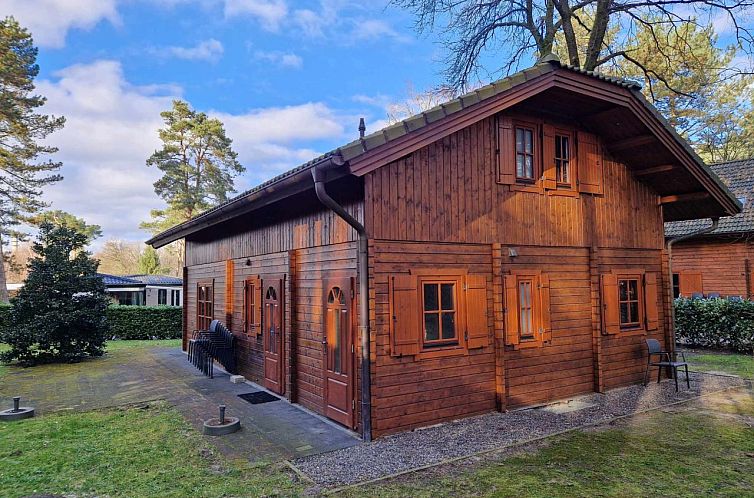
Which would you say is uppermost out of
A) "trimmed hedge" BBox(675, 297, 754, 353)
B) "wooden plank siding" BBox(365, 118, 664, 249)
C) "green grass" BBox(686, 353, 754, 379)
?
"wooden plank siding" BBox(365, 118, 664, 249)

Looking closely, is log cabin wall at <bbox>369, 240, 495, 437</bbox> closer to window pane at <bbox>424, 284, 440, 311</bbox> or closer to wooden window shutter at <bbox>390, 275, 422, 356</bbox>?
wooden window shutter at <bbox>390, 275, 422, 356</bbox>

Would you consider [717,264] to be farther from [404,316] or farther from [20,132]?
[20,132]

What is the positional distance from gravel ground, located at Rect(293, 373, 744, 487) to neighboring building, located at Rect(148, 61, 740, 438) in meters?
0.24

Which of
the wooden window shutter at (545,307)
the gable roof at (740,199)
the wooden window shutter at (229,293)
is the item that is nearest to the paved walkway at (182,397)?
the wooden window shutter at (229,293)

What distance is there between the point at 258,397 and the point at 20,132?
2037cm

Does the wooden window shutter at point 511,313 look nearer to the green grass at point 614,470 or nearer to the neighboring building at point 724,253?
the green grass at point 614,470

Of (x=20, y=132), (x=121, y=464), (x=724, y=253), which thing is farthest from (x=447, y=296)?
(x=20, y=132)

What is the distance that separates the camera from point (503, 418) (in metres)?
6.36

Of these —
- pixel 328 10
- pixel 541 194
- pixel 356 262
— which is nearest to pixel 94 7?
pixel 328 10

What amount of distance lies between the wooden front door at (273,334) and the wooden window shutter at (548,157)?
4.52 m

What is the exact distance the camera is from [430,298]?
20.2 ft

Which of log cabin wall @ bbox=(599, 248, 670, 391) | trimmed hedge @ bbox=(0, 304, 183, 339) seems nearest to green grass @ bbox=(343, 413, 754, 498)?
log cabin wall @ bbox=(599, 248, 670, 391)

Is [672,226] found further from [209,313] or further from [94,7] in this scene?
[94,7]

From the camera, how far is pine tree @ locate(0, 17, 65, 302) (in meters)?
20.2
